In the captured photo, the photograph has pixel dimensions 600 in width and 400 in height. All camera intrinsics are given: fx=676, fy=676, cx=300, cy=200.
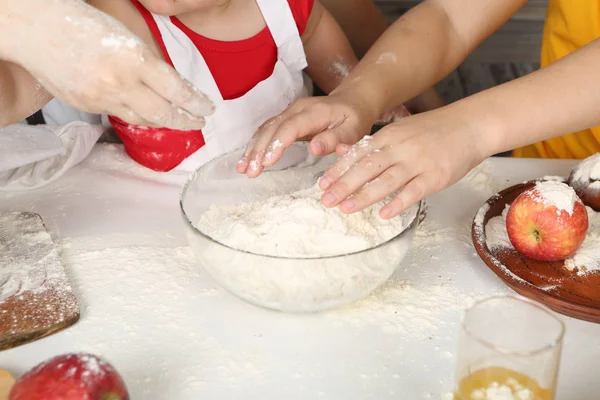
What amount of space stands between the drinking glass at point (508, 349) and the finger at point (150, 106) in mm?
435

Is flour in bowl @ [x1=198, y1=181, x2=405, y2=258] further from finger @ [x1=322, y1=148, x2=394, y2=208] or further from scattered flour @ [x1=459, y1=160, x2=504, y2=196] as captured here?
scattered flour @ [x1=459, y1=160, x2=504, y2=196]

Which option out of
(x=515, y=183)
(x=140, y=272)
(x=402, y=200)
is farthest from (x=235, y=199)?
(x=515, y=183)

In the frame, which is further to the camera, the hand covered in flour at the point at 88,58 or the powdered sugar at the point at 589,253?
the powdered sugar at the point at 589,253

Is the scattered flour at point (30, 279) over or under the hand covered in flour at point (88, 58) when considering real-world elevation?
under

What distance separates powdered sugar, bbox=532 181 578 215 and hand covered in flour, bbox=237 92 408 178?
0.32 m

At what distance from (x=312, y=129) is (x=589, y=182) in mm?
465

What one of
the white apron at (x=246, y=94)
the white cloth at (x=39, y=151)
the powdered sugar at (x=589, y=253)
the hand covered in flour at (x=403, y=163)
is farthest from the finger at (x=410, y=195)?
the white cloth at (x=39, y=151)

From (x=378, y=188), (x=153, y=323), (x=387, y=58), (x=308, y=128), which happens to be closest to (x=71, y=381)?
(x=153, y=323)

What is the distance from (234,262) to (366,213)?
0.24 meters

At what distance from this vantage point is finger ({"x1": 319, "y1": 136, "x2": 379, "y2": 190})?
0.97 meters

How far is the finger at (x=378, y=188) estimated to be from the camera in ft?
3.07

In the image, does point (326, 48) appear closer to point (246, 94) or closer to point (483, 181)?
point (246, 94)

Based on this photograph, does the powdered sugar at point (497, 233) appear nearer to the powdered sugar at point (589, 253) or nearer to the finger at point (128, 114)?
the powdered sugar at point (589, 253)

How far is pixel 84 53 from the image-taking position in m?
0.80
